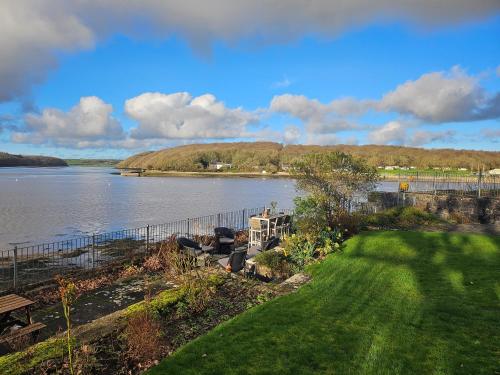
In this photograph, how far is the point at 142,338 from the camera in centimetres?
581

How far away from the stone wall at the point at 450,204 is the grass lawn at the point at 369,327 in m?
11.4

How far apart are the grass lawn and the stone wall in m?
11.4

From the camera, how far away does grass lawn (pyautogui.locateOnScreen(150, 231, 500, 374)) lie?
207 inches

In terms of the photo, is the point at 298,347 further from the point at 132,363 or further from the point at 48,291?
the point at 48,291

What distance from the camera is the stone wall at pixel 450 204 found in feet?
66.4

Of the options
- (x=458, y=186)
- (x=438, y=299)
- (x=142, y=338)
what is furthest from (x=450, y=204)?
(x=142, y=338)

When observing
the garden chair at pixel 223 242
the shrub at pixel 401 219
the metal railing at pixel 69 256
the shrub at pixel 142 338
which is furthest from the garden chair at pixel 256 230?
the shrub at pixel 142 338

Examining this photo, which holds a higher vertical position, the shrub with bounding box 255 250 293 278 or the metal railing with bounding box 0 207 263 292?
the shrub with bounding box 255 250 293 278

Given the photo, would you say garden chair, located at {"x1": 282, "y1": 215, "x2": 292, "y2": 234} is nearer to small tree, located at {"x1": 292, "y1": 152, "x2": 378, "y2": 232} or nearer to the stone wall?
small tree, located at {"x1": 292, "y1": 152, "x2": 378, "y2": 232}

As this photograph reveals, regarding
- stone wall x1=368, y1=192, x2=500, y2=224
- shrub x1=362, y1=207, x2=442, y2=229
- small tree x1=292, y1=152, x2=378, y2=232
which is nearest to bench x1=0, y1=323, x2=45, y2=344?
shrub x1=362, y1=207, x2=442, y2=229

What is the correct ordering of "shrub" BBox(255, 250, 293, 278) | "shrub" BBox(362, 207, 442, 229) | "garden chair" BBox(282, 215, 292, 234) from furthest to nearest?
1. "shrub" BBox(362, 207, 442, 229)
2. "garden chair" BBox(282, 215, 292, 234)
3. "shrub" BBox(255, 250, 293, 278)

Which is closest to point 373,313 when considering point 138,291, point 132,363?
point 132,363

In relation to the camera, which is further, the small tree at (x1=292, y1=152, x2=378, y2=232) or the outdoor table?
the small tree at (x1=292, y1=152, x2=378, y2=232)

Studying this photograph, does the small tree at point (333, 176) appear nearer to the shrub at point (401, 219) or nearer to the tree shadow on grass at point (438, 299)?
the shrub at point (401, 219)
